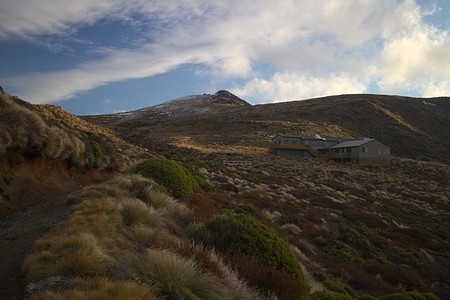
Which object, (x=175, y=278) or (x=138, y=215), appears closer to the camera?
(x=175, y=278)

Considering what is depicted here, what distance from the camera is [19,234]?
7164mm

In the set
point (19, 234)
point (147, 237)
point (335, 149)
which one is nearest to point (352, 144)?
point (335, 149)

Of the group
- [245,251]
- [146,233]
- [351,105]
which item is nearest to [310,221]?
[245,251]

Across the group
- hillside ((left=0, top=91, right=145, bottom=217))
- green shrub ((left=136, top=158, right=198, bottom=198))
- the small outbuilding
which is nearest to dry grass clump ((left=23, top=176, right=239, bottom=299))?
hillside ((left=0, top=91, right=145, bottom=217))

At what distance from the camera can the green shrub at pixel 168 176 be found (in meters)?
13.5

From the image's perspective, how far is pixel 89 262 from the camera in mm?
4785

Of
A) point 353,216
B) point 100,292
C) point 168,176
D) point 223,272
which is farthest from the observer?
point 353,216

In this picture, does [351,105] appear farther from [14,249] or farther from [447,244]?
[14,249]

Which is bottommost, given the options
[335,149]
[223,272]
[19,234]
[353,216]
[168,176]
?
[353,216]

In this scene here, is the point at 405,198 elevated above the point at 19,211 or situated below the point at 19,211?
below

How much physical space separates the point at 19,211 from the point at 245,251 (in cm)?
628

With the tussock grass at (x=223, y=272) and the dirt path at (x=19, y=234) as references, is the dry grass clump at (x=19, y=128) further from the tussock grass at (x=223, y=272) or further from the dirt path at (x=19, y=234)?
the tussock grass at (x=223, y=272)

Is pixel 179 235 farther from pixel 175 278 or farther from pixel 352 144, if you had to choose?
pixel 352 144

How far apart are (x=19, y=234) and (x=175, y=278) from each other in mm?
4459
